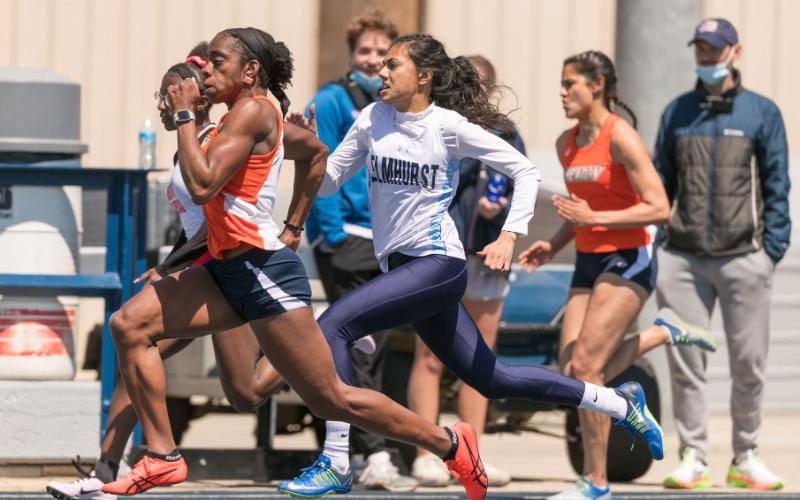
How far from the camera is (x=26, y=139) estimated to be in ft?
29.6

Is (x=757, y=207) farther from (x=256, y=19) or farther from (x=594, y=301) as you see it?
(x=256, y=19)

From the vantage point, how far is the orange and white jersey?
22.0 feet

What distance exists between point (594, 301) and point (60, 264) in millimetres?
2497

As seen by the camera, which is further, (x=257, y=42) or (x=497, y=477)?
(x=497, y=477)

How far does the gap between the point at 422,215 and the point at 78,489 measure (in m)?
1.60

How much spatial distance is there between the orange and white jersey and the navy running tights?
17.4 inches

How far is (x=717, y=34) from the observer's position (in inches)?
358

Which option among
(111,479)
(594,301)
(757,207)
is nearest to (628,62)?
(757,207)

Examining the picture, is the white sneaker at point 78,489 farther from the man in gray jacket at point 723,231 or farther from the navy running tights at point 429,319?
the man in gray jacket at point 723,231

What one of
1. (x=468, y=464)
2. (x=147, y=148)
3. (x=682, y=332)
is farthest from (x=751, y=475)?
(x=147, y=148)

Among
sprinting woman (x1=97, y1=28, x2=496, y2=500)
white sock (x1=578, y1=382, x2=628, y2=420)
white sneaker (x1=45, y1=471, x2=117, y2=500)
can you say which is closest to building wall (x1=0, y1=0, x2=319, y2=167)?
white sock (x1=578, y1=382, x2=628, y2=420)

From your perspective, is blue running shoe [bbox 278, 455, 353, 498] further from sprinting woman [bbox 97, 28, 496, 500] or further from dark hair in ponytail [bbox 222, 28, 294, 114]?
dark hair in ponytail [bbox 222, 28, 294, 114]

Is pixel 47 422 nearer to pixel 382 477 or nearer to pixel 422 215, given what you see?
pixel 382 477

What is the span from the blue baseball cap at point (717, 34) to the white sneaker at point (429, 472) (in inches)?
91.5
